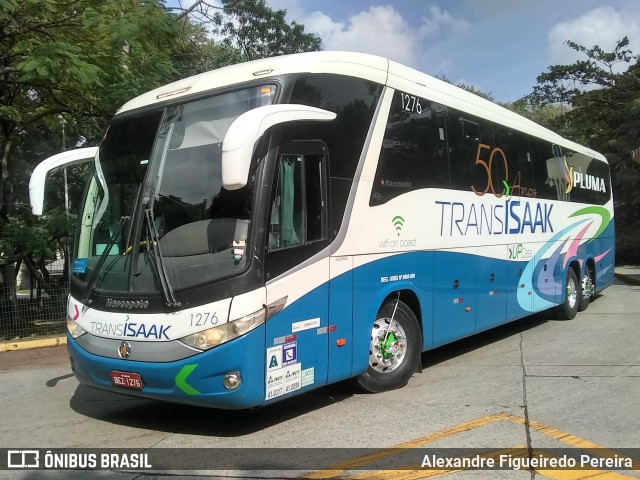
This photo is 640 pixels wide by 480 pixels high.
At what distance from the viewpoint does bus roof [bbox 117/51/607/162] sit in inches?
225

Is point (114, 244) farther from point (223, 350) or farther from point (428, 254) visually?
point (428, 254)

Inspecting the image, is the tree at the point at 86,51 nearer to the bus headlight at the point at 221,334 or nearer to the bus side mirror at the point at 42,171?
the bus side mirror at the point at 42,171

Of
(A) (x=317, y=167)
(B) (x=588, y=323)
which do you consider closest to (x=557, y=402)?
(A) (x=317, y=167)

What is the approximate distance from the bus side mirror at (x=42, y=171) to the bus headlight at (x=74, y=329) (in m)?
1.17

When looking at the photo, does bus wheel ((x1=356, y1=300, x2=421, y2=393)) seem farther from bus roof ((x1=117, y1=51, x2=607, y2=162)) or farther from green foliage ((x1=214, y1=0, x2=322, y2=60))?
green foliage ((x1=214, y1=0, x2=322, y2=60))

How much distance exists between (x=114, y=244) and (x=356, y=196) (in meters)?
2.43

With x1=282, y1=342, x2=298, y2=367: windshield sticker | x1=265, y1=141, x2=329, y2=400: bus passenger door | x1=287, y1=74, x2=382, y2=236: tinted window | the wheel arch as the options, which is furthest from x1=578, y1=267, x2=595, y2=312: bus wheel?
x1=282, y1=342, x2=298, y2=367: windshield sticker

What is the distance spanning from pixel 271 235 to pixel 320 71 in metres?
1.76

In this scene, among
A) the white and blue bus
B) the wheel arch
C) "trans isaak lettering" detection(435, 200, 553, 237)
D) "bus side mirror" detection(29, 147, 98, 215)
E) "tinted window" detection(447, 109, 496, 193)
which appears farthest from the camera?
"tinted window" detection(447, 109, 496, 193)

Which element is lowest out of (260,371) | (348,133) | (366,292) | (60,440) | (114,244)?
(60,440)

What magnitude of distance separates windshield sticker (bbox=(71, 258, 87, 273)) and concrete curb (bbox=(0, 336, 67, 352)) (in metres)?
5.41

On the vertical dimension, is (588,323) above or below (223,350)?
below

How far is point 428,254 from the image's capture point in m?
7.30

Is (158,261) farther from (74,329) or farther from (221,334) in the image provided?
(74,329)
